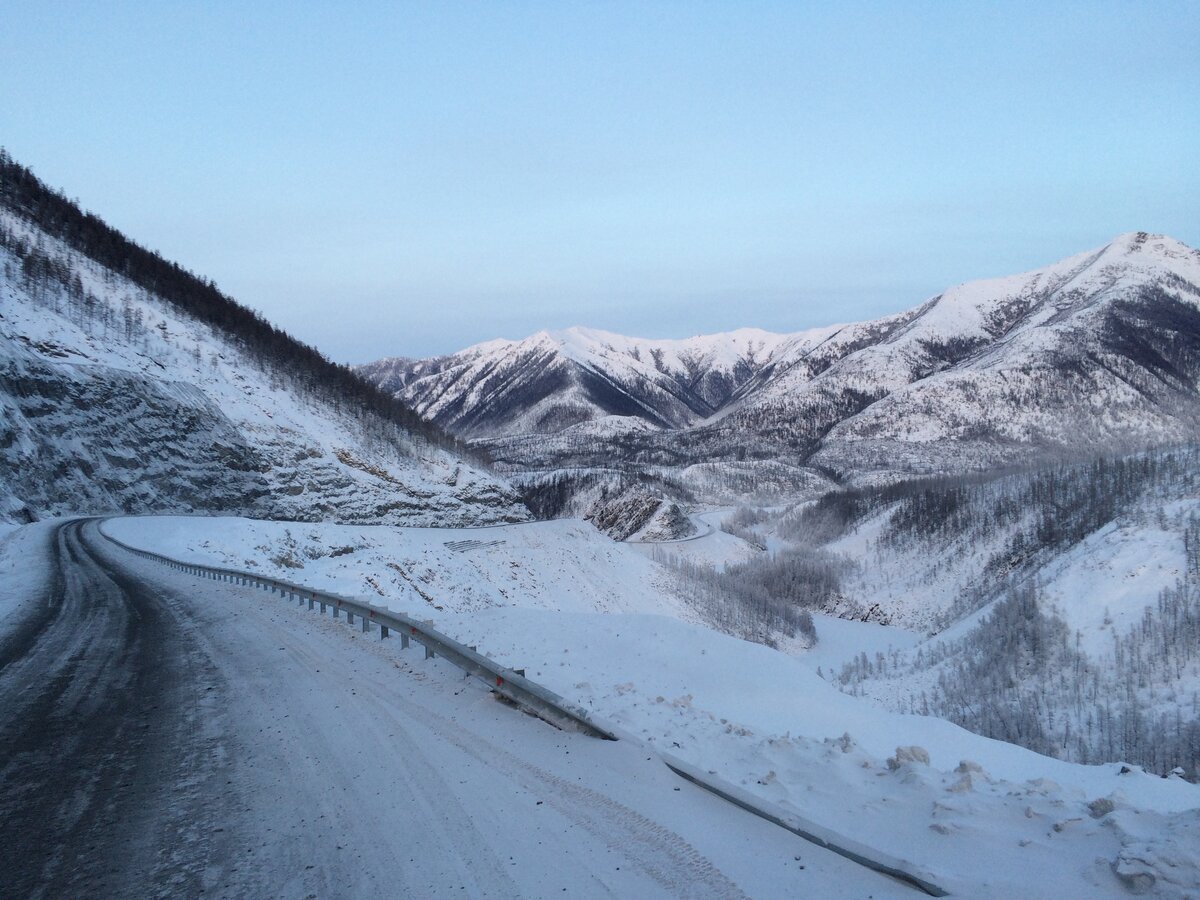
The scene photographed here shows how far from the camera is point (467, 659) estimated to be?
8.66 meters

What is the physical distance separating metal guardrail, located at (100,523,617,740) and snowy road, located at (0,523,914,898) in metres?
0.19

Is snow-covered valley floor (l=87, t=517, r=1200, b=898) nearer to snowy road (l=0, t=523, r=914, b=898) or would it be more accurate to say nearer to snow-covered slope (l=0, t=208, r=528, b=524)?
snowy road (l=0, t=523, r=914, b=898)

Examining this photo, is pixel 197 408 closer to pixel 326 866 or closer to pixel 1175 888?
pixel 326 866

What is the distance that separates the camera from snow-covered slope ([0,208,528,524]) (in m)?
42.3

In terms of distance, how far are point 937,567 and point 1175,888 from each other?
3742 inches

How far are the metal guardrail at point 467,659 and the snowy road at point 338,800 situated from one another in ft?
0.62

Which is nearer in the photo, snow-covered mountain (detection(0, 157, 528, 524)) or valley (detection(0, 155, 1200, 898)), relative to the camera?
valley (detection(0, 155, 1200, 898))

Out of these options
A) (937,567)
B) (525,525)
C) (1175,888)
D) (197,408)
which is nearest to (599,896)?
(1175,888)

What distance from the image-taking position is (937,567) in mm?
88062

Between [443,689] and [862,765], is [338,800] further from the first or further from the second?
[862,765]

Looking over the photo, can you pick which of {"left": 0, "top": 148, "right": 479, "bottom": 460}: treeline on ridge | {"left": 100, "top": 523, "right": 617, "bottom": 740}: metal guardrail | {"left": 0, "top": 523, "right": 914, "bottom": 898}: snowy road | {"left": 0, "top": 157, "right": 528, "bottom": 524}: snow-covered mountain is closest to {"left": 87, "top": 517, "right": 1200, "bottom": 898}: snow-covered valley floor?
{"left": 100, "top": 523, "right": 617, "bottom": 740}: metal guardrail

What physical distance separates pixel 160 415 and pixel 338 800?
173 feet

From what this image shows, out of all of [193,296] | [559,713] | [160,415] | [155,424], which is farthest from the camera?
[193,296]

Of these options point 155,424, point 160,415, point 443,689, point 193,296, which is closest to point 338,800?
point 443,689
